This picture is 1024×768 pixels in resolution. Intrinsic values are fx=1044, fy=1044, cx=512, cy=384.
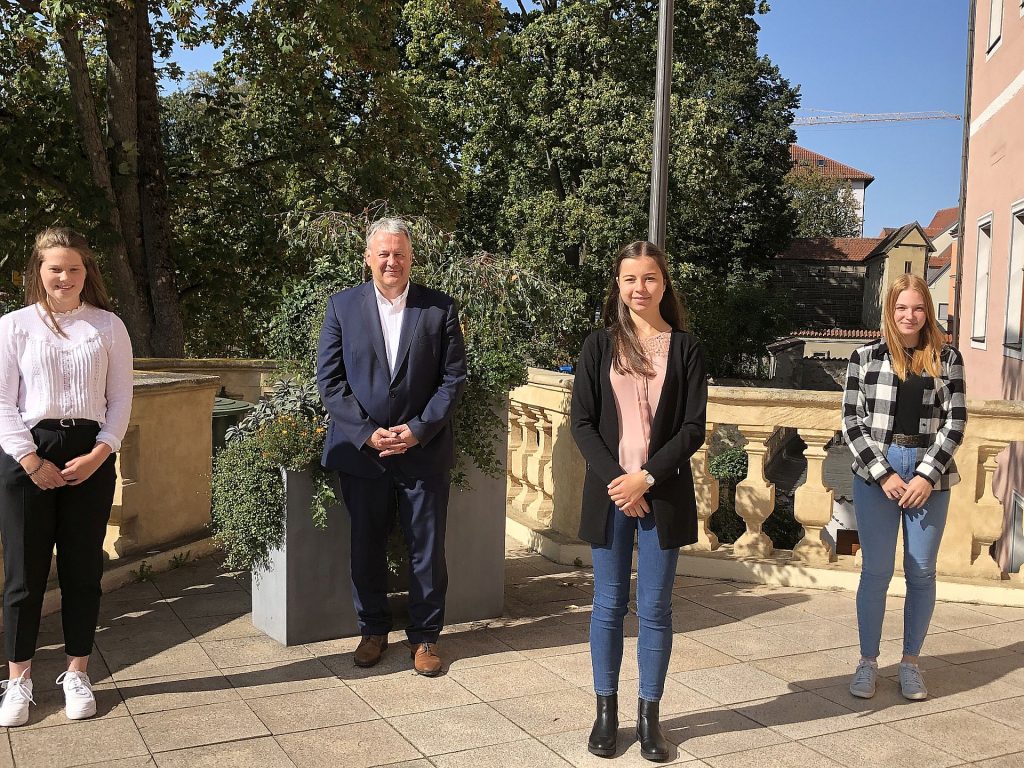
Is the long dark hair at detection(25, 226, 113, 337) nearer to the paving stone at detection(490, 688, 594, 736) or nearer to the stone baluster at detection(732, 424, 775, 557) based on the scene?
the paving stone at detection(490, 688, 594, 736)

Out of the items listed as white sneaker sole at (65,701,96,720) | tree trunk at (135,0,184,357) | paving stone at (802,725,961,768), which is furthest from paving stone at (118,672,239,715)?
tree trunk at (135,0,184,357)

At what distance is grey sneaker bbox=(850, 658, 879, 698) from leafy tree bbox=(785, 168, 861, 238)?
239 ft

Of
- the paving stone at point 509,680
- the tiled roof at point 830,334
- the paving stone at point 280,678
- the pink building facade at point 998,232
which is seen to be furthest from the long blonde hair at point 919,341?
the tiled roof at point 830,334

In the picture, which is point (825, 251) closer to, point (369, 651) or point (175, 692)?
point (369, 651)

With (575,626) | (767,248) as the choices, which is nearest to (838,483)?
(767,248)

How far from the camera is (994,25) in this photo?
44.1 ft

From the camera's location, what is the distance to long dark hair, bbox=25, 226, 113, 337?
407 cm

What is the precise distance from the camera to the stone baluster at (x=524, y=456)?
7.55 meters

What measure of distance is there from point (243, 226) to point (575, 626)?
461 inches

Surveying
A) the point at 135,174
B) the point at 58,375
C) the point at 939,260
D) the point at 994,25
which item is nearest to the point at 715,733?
the point at 58,375

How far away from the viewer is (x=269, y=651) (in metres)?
4.91

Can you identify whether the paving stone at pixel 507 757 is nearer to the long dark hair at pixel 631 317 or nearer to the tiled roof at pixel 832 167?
the long dark hair at pixel 631 317

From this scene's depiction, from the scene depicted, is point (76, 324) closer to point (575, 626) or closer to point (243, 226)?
point (575, 626)

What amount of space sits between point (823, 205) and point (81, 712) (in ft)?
265
